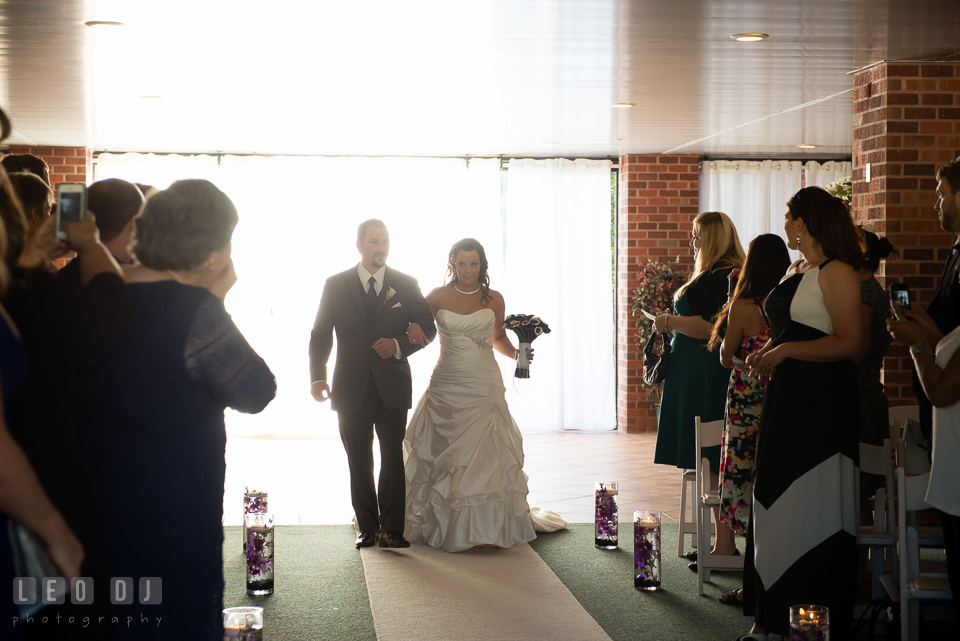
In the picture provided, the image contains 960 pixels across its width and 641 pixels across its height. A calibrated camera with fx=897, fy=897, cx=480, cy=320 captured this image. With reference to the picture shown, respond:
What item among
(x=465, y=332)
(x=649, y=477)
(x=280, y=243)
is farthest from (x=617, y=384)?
(x=465, y=332)

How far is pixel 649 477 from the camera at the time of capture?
752cm

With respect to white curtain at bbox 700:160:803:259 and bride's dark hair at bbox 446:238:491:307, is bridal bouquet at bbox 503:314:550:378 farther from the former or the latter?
white curtain at bbox 700:160:803:259

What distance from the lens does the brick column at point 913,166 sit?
522 centimetres

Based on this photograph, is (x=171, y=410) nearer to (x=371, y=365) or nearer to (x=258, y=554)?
(x=258, y=554)

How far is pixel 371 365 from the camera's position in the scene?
202 inches

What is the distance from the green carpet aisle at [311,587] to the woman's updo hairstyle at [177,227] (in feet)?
6.89

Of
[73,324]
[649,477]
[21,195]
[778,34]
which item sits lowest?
[649,477]

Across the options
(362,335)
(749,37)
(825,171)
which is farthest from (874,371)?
(825,171)

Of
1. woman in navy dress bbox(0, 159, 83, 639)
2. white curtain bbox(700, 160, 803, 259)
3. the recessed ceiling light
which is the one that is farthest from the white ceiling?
woman in navy dress bbox(0, 159, 83, 639)

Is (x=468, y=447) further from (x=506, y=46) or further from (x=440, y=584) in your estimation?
(x=506, y=46)

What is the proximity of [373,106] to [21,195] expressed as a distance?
4909 millimetres

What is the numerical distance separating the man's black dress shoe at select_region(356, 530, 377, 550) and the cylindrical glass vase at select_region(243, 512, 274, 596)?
3.14ft

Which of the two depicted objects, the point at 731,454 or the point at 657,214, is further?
the point at 657,214

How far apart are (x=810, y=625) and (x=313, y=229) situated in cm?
819
